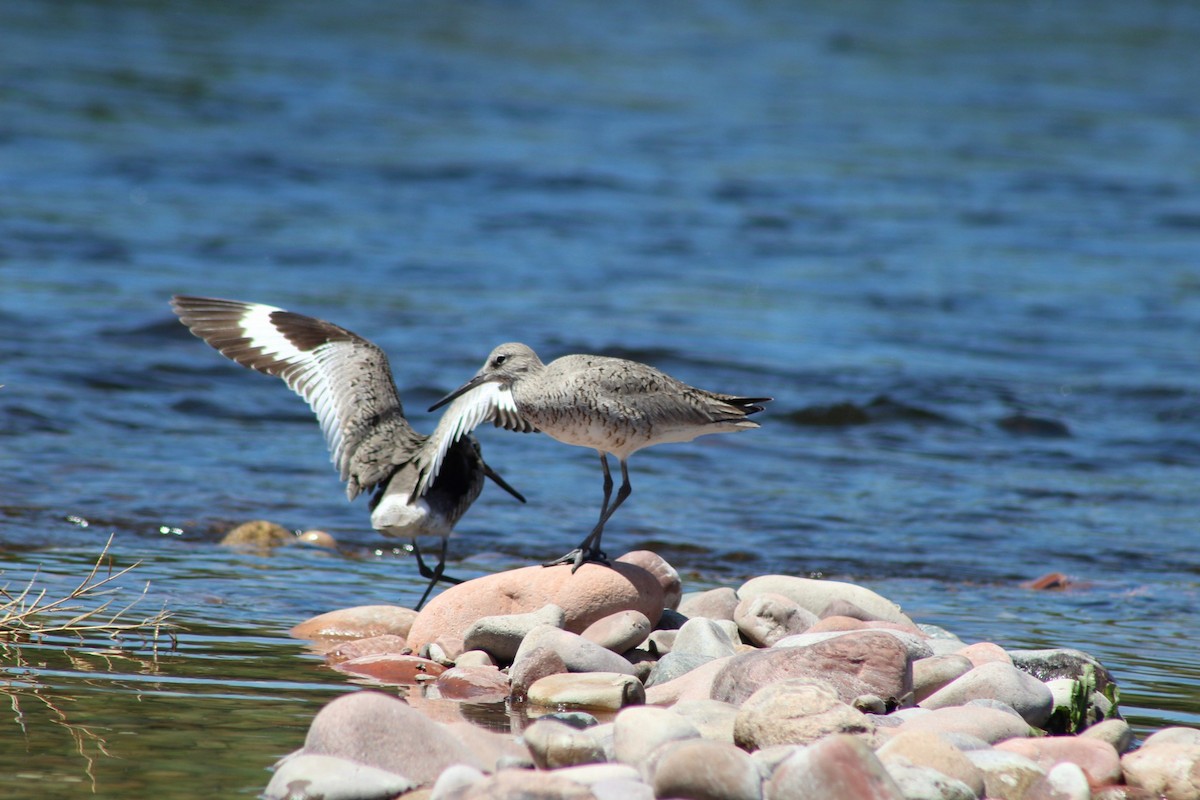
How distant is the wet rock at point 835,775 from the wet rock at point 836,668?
3.13 ft

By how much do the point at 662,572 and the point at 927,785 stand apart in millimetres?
2135

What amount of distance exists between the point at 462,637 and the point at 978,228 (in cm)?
1284

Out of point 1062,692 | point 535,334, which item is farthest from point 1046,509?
point 535,334

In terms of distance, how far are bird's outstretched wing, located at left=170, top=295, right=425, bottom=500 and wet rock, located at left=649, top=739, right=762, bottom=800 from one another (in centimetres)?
304

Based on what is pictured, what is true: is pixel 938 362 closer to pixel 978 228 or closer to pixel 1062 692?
pixel 978 228

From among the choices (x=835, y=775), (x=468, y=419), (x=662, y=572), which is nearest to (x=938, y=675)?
(x=662, y=572)

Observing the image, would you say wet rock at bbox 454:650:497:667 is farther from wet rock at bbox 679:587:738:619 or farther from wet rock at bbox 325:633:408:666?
wet rock at bbox 679:587:738:619

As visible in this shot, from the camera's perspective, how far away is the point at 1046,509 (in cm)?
880

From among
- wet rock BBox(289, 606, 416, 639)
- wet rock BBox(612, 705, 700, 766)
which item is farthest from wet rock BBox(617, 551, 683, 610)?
wet rock BBox(612, 705, 700, 766)

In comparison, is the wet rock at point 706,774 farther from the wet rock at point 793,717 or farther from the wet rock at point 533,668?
the wet rock at point 533,668

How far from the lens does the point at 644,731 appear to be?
4.23 metres

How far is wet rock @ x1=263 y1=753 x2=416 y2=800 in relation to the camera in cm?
398

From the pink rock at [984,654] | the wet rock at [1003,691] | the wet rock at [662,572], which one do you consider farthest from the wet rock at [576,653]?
the pink rock at [984,654]

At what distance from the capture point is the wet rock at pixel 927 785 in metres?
3.94
